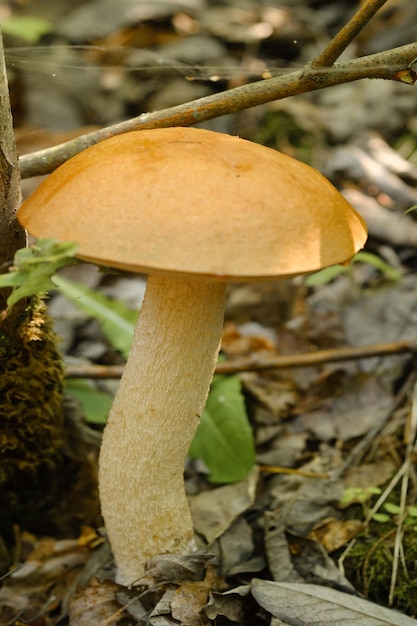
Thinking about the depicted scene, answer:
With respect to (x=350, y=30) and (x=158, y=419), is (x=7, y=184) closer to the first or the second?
(x=158, y=419)

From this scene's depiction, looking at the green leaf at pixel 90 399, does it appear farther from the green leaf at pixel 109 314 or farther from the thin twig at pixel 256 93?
the thin twig at pixel 256 93

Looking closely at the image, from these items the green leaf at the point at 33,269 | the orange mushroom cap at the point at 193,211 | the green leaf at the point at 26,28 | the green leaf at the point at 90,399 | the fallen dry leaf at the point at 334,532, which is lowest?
the fallen dry leaf at the point at 334,532

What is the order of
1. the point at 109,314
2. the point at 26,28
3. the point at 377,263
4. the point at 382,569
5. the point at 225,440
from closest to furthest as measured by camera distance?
the point at 382,569
the point at 225,440
the point at 109,314
the point at 377,263
the point at 26,28

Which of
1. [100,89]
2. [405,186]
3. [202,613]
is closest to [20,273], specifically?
[202,613]

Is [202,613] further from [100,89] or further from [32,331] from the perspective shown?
[100,89]

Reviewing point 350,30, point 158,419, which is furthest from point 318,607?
point 350,30

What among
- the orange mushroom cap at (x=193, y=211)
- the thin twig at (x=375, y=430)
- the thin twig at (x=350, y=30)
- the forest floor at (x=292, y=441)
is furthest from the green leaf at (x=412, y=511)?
the thin twig at (x=350, y=30)

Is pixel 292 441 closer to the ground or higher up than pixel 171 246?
closer to the ground

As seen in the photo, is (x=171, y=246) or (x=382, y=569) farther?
(x=382, y=569)
